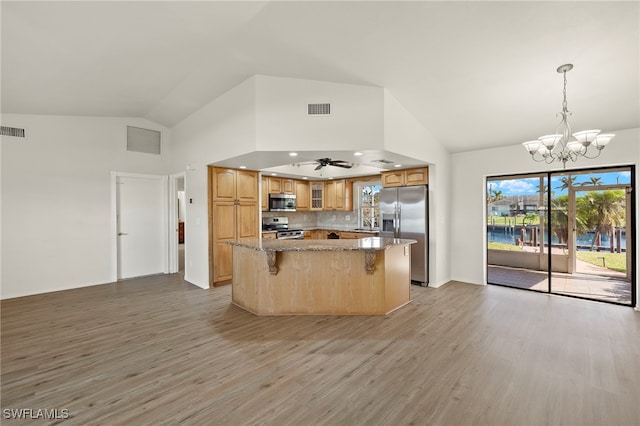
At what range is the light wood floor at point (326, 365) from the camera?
2004mm

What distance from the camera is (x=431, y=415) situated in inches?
77.3

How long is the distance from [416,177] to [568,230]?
105 inches

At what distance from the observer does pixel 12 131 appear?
4617mm

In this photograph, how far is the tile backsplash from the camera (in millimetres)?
7535

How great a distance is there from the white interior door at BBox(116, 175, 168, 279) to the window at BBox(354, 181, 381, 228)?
4493mm

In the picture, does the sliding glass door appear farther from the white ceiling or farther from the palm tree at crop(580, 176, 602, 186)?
the white ceiling

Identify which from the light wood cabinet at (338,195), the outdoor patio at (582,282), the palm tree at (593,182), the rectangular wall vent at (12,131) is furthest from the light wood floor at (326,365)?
the light wood cabinet at (338,195)

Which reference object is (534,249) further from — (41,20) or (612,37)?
(41,20)

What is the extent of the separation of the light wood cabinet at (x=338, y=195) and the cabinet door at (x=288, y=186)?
35.4 inches

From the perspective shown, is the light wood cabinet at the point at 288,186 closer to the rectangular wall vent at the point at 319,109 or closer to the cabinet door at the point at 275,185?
the cabinet door at the point at 275,185

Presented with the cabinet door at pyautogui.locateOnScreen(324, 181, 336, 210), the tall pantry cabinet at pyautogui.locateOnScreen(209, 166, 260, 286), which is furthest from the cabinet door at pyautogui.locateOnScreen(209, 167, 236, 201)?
the cabinet door at pyautogui.locateOnScreen(324, 181, 336, 210)

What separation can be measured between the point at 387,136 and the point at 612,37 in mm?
2190

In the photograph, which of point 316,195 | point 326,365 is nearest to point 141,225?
point 316,195

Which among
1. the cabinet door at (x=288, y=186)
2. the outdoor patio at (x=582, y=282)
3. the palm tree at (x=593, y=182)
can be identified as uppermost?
the cabinet door at (x=288, y=186)
